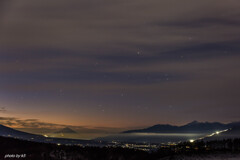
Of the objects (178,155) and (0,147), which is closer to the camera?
(178,155)

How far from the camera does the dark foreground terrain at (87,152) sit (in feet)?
222

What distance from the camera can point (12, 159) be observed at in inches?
2542

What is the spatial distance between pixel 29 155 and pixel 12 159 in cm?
757

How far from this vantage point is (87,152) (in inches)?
3374

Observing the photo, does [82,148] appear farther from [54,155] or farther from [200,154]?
[200,154]

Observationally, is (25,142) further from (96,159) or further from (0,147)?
(96,159)

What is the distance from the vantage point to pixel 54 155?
7688cm

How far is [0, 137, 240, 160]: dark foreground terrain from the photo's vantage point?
6781cm

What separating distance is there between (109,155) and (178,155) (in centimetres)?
1812

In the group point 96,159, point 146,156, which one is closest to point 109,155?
point 96,159

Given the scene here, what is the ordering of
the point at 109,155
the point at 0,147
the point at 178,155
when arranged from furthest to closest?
1. the point at 109,155
2. the point at 0,147
3. the point at 178,155

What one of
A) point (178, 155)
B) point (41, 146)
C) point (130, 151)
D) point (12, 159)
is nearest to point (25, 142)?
point (41, 146)

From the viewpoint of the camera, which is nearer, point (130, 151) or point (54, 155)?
point (54, 155)

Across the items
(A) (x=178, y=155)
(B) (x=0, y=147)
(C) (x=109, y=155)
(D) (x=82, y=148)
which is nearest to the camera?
(A) (x=178, y=155)
